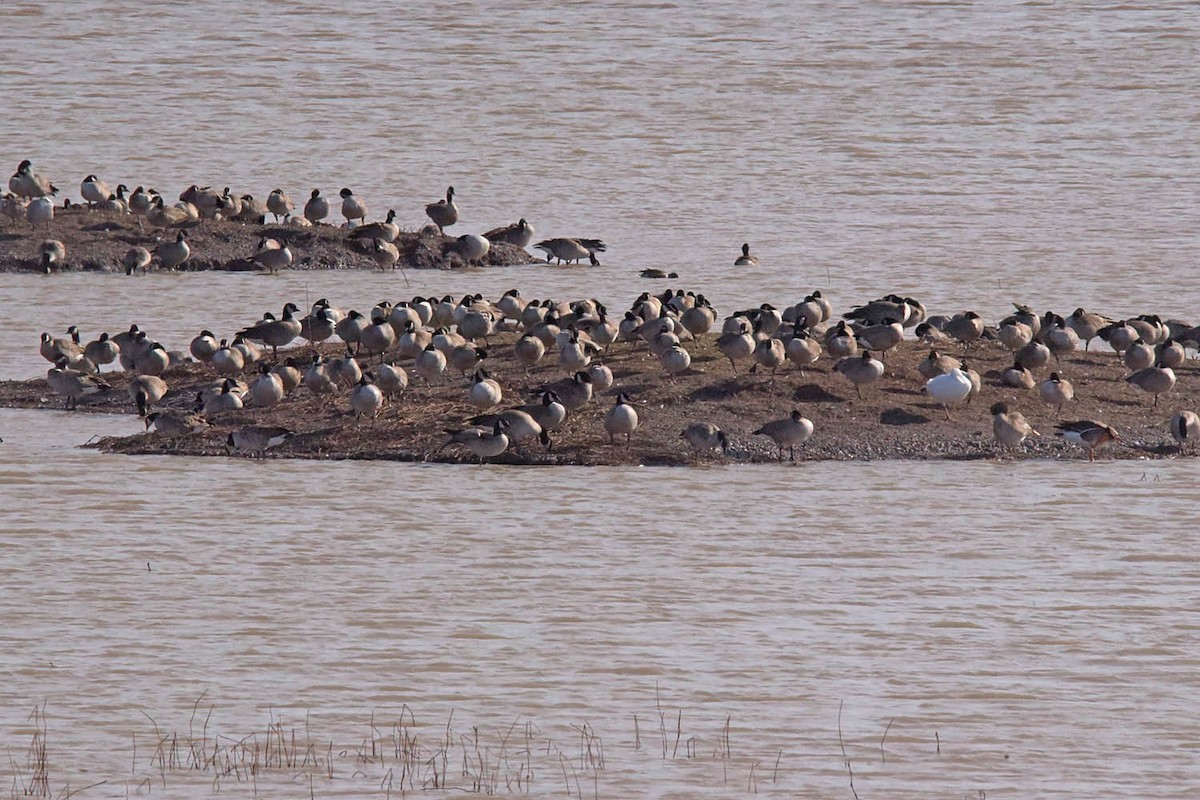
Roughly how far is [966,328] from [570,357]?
14.9ft

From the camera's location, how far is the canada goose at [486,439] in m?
17.6

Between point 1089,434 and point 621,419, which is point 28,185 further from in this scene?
point 1089,434

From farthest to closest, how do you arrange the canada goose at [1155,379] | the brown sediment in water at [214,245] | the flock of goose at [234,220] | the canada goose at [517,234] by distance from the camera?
1. the canada goose at [517,234]
2. the brown sediment in water at [214,245]
3. the flock of goose at [234,220]
4. the canada goose at [1155,379]

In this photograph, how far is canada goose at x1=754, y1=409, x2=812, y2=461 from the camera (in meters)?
17.6

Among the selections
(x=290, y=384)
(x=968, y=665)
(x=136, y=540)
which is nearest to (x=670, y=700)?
(x=968, y=665)

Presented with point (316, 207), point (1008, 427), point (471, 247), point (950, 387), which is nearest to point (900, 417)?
point (950, 387)

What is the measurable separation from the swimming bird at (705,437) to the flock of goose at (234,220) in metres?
12.6

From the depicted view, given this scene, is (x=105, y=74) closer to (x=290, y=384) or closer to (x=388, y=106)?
(x=388, y=106)

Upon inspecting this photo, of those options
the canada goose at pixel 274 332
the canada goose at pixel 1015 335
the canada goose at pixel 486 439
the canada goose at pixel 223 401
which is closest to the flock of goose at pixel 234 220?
the canada goose at pixel 274 332

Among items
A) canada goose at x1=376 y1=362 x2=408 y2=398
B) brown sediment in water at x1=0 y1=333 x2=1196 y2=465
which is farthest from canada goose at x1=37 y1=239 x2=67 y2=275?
canada goose at x1=376 y1=362 x2=408 y2=398

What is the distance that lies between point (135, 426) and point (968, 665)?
9.80m

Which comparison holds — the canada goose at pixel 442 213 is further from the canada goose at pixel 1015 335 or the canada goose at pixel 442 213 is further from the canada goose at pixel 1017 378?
the canada goose at pixel 1017 378

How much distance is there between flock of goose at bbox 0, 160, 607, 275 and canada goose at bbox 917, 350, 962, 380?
1119 cm

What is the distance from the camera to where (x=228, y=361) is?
2025cm
